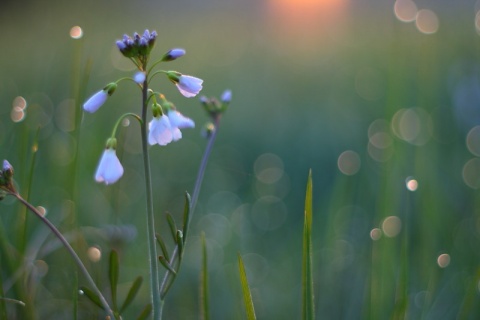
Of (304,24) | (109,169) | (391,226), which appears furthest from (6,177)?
(304,24)

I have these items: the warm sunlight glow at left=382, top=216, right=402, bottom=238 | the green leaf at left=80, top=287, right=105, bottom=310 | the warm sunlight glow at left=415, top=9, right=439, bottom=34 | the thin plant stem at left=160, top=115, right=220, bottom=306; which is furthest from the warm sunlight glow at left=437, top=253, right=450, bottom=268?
the warm sunlight glow at left=415, top=9, right=439, bottom=34

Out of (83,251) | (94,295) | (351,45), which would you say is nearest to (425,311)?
(94,295)

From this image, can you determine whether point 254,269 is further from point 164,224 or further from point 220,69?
point 220,69

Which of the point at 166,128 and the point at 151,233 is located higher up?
the point at 166,128

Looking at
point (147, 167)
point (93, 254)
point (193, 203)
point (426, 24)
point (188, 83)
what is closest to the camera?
point (147, 167)

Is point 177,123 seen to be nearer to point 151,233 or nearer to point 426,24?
point 151,233

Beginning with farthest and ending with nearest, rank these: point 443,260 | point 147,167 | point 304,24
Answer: point 304,24
point 443,260
point 147,167

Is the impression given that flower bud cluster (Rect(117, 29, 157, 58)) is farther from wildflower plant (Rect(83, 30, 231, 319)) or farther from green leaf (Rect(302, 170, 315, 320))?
green leaf (Rect(302, 170, 315, 320))

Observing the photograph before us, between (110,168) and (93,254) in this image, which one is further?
(93,254)
